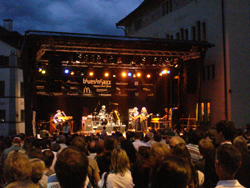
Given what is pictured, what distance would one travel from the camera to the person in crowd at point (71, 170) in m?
2.00

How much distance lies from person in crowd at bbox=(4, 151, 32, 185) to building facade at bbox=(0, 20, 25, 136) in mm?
14279

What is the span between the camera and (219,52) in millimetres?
19219

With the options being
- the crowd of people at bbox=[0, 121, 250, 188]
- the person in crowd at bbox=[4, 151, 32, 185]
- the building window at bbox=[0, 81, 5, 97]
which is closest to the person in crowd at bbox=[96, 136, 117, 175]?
the crowd of people at bbox=[0, 121, 250, 188]

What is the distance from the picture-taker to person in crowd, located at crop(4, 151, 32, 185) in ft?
8.57

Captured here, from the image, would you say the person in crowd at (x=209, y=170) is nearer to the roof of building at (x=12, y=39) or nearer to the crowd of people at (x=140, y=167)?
the crowd of people at (x=140, y=167)

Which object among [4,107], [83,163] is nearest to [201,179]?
[83,163]

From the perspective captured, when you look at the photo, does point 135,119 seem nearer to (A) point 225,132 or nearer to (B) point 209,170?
(A) point 225,132

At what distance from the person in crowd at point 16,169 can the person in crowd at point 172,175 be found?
135cm

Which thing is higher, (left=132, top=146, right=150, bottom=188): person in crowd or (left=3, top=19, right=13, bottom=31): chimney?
(left=3, top=19, right=13, bottom=31): chimney

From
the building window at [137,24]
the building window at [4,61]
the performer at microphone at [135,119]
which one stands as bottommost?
the performer at microphone at [135,119]

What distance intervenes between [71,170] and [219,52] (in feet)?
61.7

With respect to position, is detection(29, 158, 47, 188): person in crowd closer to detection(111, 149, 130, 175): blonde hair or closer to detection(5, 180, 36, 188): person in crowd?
detection(5, 180, 36, 188): person in crowd

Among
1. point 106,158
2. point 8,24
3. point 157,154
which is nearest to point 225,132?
point 157,154

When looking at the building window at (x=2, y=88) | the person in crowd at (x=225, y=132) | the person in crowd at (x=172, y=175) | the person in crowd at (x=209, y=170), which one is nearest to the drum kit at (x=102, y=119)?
the building window at (x=2, y=88)
